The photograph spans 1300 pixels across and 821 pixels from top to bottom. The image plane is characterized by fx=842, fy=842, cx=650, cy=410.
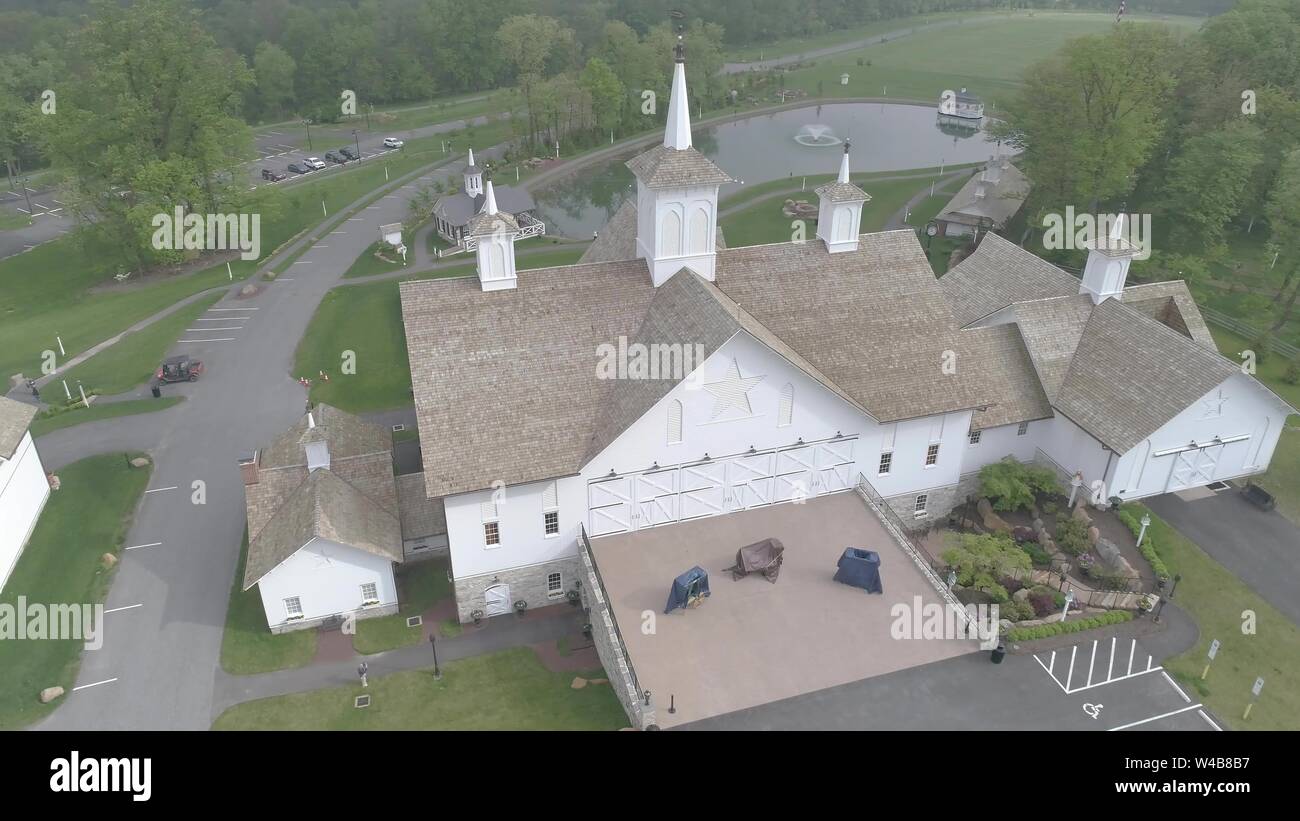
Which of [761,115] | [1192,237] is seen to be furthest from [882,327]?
[761,115]

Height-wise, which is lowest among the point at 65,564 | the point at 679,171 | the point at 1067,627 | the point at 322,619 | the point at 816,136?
the point at 322,619

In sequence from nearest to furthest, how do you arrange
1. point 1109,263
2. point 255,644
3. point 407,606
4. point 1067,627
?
point 1067,627 < point 255,644 < point 407,606 < point 1109,263

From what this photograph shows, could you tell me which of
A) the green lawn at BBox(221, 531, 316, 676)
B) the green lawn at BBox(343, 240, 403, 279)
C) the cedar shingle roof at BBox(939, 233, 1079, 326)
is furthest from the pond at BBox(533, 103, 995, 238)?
the green lawn at BBox(221, 531, 316, 676)

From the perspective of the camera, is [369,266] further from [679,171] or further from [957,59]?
[957,59]

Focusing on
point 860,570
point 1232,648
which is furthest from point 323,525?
point 1232,648

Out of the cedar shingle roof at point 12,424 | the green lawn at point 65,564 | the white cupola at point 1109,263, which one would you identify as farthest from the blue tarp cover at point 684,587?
the cedar shingle roof at point 12,424

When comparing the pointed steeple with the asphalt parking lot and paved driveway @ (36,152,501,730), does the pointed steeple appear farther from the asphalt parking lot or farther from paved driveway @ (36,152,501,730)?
paved driveway @ (36,152,501,730)

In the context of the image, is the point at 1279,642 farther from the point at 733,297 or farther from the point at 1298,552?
the point at 733,297
